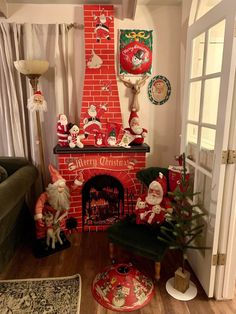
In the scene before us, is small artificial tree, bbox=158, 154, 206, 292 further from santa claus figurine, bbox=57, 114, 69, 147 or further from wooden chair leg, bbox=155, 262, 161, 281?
santa claus figurine, bbox=57, 114, 69, 147

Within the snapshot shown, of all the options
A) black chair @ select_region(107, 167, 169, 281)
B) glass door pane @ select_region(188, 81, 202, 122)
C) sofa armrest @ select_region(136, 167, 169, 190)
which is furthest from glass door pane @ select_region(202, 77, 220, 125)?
black chair @ select_region(107, 167, 169, 281)

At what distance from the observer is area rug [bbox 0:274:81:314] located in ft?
5.38

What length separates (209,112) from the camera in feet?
5.62

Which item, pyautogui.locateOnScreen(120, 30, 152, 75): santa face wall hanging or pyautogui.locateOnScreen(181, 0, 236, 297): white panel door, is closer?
pyautogui.locateOnScreen(181, 0, 236, 297): white panel door

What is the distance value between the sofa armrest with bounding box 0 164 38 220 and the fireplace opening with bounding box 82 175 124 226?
62 centimetres

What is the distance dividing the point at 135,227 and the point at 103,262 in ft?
1.55

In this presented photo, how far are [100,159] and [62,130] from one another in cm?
51

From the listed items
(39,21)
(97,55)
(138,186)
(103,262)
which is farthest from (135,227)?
(39,21)

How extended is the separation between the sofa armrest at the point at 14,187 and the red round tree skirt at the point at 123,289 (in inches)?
36.3

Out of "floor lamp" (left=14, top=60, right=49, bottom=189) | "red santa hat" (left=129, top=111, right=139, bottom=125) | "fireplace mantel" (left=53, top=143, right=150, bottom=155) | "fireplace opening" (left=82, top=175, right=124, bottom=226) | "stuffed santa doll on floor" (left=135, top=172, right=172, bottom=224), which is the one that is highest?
"floor lamp" (left=14, top=60, right=49, bottom=189)

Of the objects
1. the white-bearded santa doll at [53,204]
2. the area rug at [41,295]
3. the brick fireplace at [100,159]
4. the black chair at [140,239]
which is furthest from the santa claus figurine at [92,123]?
the area rug at [41,295]

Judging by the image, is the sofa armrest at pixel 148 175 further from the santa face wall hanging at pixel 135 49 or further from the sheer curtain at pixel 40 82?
the santa face wall hanging at pixel 135 49

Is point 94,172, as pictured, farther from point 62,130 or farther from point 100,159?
point 62,130

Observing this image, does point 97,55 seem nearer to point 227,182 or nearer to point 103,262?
point 227,182
